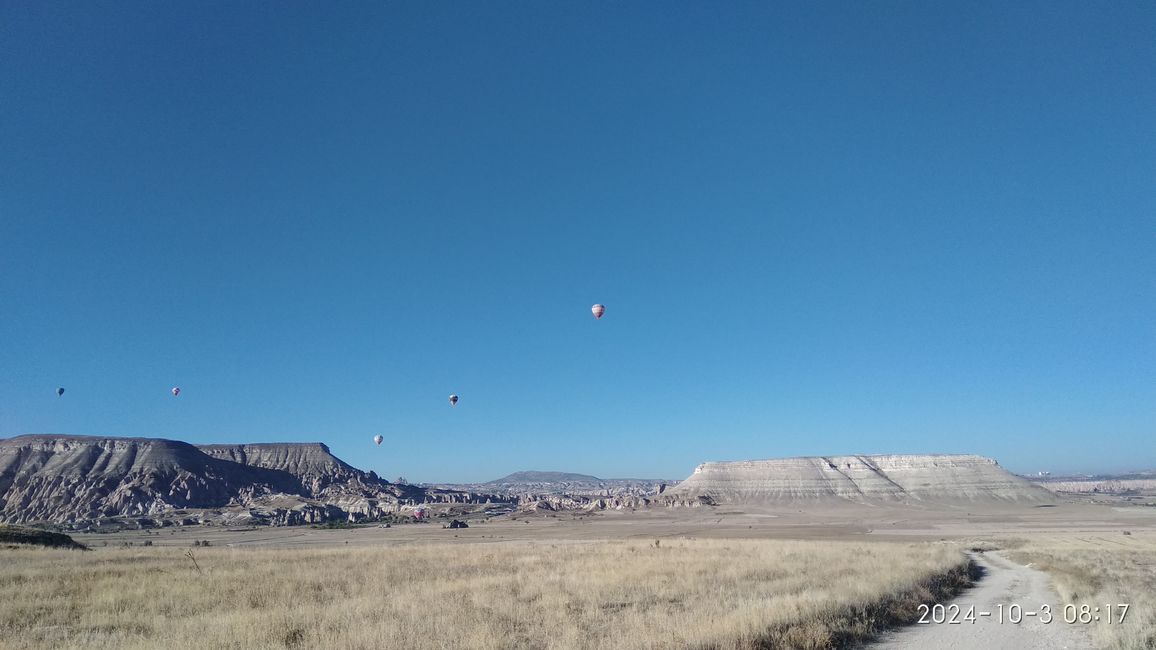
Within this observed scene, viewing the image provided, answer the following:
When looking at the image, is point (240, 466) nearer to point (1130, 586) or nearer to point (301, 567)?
point (301, 567)

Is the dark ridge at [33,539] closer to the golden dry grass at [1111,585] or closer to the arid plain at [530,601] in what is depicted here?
the arid plain at [530,601]

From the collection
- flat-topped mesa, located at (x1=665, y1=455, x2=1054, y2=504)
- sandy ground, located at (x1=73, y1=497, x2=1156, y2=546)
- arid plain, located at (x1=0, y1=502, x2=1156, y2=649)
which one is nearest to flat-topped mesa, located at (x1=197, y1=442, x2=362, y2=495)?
sandy ground, located at (x1=73, y1=497, x2=1156, y2=546)

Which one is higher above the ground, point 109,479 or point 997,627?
point 109,479

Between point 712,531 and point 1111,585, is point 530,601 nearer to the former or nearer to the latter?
point 1111,585

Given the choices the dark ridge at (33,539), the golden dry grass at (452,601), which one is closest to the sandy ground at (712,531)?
the dark ridge at (33,539)

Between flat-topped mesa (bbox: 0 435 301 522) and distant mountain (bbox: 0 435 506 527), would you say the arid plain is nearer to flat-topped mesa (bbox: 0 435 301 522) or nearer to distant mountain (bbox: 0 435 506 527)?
distant mountain (bbox: 0 435 506 527)

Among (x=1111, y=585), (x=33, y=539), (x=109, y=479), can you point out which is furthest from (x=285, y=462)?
(x=1111, y=585)

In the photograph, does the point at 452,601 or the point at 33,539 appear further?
the point at 33,539
